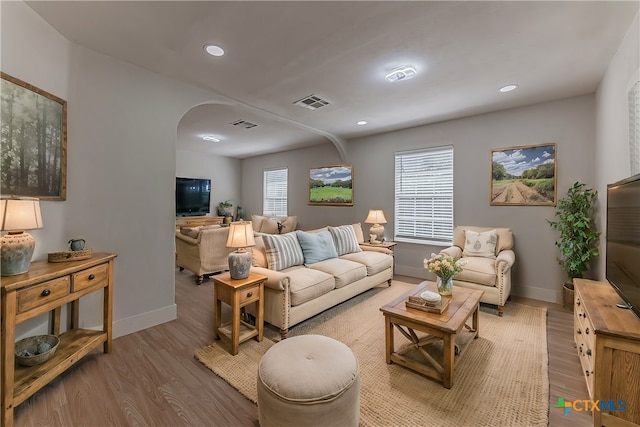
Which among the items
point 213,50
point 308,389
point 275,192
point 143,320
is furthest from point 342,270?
point 275,192

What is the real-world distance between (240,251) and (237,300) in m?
0.48

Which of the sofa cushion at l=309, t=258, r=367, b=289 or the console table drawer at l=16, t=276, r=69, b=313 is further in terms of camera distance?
the sofa cushion at l=309, t=258, r=367, b=289

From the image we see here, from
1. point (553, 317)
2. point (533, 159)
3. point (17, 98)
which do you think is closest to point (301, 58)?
point (17, 98)

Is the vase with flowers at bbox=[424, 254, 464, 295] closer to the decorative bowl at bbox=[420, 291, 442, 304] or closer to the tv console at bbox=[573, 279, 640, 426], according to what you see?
the decorative bowl at bbox=[420, 291, 442, 304]

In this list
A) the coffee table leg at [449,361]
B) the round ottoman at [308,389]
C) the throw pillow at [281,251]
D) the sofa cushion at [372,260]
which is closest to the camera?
the round ottoman at [308,389]

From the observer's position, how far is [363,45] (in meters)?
2.25

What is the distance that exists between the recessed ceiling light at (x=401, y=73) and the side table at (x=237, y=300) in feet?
7.87

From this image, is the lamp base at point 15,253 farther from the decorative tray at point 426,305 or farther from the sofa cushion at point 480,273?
→ the sofa cushion at point 480,273

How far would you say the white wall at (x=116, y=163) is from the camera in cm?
206

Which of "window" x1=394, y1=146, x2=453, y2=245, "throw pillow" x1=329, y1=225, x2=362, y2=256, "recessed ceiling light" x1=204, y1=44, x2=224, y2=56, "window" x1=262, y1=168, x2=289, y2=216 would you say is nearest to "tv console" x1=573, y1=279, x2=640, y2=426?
"throw pillow" x1=329, y1=225, x2=362, y2=256

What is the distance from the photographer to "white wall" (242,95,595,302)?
11.0 feet

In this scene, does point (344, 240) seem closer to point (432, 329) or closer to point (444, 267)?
point (444, 267)

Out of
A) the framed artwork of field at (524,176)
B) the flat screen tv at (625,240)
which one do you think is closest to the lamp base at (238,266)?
the flat screen tv at (625,240)

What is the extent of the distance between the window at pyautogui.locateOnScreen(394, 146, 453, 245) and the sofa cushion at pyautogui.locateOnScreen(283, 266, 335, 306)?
2.38m
